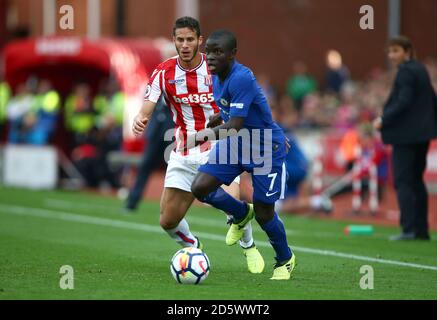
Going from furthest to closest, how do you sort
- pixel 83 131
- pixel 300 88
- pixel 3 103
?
pixel 3 103 < pixel 83 131 < pixel 300 88

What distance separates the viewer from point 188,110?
978cm

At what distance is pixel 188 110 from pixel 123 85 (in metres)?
12.5

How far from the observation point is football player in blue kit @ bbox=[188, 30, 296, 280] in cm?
873

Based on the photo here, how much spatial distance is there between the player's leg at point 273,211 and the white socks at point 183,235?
3.58 ft

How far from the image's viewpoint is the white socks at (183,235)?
982 centimetres

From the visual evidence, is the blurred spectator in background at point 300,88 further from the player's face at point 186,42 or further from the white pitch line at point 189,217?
the player's face at point 186,42

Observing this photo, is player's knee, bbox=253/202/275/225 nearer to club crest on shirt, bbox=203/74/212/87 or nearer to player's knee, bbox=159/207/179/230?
player's knee, bbox=159/207/179/230

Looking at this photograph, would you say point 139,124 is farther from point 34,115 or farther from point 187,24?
point 34,115

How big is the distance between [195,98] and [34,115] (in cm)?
1568

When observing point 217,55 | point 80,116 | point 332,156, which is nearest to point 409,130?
point 217,55

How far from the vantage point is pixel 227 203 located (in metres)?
9.31

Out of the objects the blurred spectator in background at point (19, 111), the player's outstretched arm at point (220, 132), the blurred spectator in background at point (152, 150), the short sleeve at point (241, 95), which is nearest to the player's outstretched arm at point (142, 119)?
the player's outstretched arm at point (220, 132)
